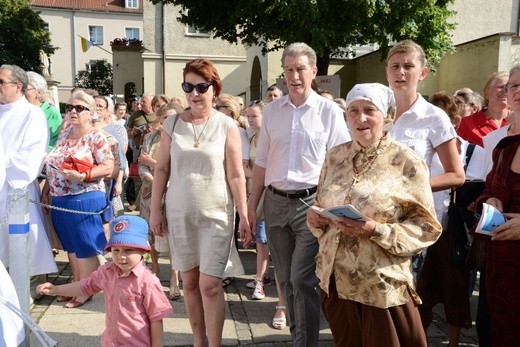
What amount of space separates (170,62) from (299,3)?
1672 cm

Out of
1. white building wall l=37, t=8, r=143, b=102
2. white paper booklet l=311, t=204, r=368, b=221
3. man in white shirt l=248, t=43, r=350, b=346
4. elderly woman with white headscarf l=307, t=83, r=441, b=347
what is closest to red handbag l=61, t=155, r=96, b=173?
man in white shirt l=248, t=43, r=350, b=346

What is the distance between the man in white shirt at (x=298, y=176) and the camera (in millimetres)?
3479

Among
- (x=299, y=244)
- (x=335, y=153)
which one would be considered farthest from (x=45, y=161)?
(x=335, y=153)

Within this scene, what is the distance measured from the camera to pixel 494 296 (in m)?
2.96

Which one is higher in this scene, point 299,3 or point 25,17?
point 25,17

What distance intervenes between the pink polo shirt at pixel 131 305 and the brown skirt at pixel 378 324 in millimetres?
1054

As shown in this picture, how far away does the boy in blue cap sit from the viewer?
305 cm

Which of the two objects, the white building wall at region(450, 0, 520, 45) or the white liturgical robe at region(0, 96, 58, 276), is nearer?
the white liturgical robe at region(0, 96, 58, 276)

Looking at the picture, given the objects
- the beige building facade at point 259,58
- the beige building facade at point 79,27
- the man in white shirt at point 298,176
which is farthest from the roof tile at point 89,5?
the man in white shirt at point 298,176

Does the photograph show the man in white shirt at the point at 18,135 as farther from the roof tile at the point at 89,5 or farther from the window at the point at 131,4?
the window at the point at 131,4

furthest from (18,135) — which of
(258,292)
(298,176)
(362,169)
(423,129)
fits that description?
(423,129)

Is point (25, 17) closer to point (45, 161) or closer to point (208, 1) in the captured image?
point (208, 1)

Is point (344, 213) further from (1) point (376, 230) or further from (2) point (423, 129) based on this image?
(2) point (423, 129)

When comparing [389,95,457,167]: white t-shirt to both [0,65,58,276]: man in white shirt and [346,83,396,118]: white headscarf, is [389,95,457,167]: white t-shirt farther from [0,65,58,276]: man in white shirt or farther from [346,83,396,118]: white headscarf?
[0,65,58,276]: man in white shirt
